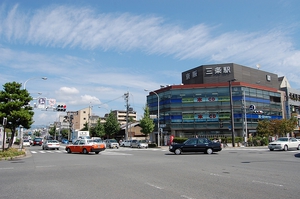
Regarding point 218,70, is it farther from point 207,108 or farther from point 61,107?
point 61,107

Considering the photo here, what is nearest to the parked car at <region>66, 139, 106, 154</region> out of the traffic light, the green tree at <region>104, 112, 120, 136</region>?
the traffic light

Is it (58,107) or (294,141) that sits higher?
(58,107)

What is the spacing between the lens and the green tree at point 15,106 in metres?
26.8

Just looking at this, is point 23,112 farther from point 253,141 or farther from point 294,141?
point 253,141

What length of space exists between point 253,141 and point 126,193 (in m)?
41.6

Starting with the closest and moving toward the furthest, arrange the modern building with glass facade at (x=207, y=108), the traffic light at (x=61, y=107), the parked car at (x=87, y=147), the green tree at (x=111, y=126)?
the parked car at (x=87, y=147) → the traffic light at (x=61, y=107) → the modern building with glass facade at (x=207, y=108) → the green tree at (x=111, y=126)

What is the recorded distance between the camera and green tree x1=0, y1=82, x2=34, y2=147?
26.8 m

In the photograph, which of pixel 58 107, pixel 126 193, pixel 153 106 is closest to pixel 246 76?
pixel 153 106

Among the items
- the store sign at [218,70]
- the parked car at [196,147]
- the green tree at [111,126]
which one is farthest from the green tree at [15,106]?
the store sign at [218,70]

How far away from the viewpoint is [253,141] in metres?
46.0

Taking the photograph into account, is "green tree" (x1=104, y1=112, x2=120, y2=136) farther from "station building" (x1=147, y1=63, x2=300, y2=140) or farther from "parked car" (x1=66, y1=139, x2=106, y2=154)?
"parked car" (x1=66, y1=139, x2=106, y2=154)

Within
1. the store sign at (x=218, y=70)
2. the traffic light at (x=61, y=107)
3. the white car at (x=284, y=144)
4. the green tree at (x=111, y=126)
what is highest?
the store sign at (x=218, y=70)

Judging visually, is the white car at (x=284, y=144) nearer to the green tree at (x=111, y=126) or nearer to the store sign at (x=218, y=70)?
the store sign at (x=218, y=70)

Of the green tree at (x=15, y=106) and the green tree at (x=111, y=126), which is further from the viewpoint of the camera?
the green tree at (x=111, y=126)
